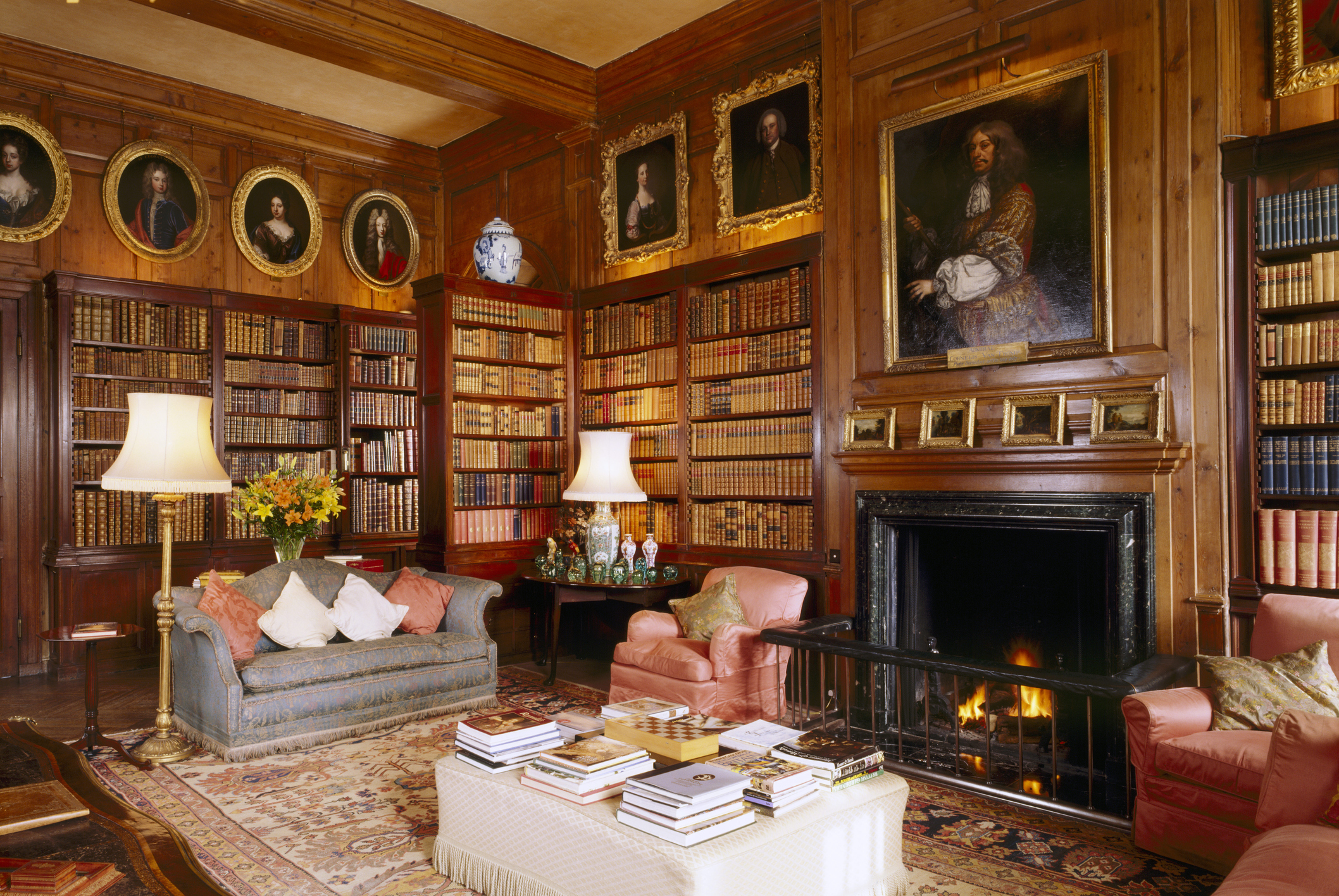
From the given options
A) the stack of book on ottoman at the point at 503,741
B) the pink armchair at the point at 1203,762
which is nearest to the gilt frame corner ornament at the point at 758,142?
the pink armchair at the point at 1203,762

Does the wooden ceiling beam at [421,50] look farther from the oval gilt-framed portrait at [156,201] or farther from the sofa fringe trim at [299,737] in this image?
the sofa fringe trim at [299,737]

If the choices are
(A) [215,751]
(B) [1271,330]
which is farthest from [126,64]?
(B) [1271,330]

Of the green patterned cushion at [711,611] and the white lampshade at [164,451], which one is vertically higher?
the white lampshade at [164,451]

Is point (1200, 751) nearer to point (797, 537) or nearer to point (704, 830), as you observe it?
point (704, 830)

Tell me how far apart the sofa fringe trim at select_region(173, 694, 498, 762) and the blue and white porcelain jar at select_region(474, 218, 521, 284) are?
9.98 ft

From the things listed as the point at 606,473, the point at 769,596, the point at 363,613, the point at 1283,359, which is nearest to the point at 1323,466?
the point at 1283,359

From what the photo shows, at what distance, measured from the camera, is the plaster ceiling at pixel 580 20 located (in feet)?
17.7

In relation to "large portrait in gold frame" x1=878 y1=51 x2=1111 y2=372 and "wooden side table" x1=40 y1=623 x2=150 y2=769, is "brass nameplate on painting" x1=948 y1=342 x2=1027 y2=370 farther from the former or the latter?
"wooden side table" x1=40 y1=623 x2=150 y2=769

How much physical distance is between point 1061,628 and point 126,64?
6.97 metres

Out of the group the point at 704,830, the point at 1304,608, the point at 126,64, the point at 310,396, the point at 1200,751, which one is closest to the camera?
the point at 704,830

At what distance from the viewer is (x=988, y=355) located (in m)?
4.15

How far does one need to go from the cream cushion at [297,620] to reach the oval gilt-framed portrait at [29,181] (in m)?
3.30

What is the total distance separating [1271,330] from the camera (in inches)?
138

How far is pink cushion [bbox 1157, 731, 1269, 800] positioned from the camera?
105 inches
